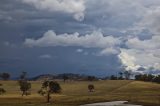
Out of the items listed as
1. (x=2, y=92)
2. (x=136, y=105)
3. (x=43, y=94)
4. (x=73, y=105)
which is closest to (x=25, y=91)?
(x=2, y=92)

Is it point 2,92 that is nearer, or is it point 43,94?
point 43,94

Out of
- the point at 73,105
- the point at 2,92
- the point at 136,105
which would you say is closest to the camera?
the point at 136,105

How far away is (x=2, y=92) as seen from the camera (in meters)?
186

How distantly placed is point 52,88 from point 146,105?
67.4m

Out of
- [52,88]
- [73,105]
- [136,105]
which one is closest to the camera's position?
[136,105]

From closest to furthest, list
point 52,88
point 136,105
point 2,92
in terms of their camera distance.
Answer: point 136,105 < point 52,88 < point 2,92

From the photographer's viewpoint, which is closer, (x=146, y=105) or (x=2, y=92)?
(x=146, y=105)

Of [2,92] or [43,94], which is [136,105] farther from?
[2,92]

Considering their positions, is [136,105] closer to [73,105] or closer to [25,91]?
[73,105]

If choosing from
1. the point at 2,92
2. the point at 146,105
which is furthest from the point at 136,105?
the point at 2,92

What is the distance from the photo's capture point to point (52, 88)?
16575 cm

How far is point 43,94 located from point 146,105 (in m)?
76.2

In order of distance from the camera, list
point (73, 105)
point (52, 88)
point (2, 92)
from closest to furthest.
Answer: point (73, 105), point (52, 88), point (2, 92)

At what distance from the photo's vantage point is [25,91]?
198 metres
